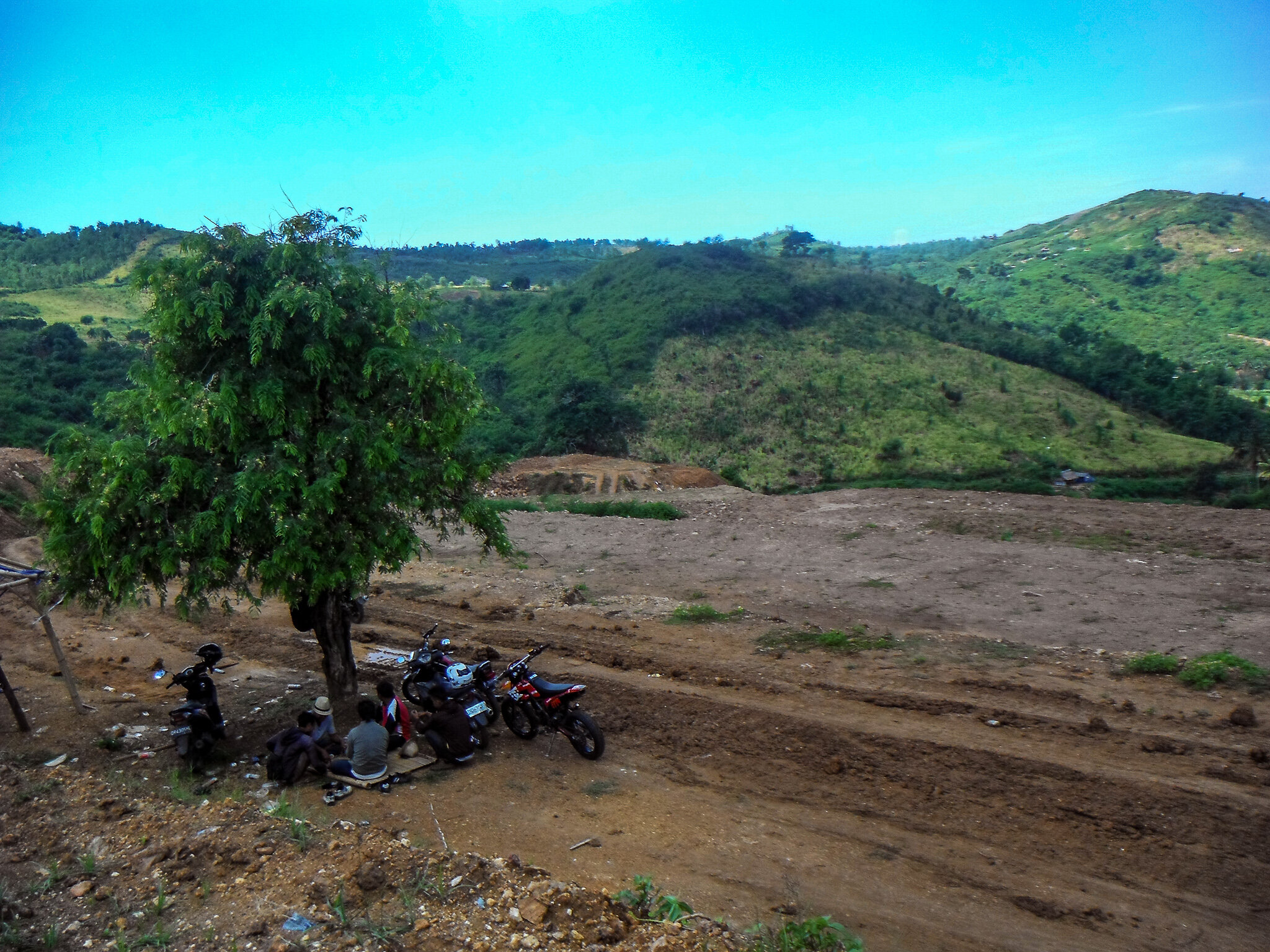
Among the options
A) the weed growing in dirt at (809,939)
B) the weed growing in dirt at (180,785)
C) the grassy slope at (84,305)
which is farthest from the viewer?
the grassy slope at (84,305)

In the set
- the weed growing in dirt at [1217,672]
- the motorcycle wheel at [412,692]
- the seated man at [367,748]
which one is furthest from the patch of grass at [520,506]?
the weed growing in dirt at [1217,672]

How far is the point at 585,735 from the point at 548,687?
54cm

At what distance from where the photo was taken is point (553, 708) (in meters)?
7.54

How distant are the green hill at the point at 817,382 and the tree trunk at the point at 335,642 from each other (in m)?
30.1

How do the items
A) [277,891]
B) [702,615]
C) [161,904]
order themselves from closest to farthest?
[161,904] < [277,891] < [702,615]

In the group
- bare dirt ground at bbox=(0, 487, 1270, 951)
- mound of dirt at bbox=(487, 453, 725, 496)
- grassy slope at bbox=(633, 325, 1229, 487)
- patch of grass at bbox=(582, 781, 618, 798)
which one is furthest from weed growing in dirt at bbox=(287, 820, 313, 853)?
grassy slope at bbox=(633, 325, 1229, 487)

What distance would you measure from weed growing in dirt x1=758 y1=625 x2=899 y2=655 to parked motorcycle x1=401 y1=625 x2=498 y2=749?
380 centimetres

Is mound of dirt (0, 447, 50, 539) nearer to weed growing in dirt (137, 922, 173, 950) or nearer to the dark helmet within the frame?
the dark helmet

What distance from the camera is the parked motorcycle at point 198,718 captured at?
7613 mm

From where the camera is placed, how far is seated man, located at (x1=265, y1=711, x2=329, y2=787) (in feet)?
23.6

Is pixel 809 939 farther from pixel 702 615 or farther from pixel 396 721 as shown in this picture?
pixel 702 615

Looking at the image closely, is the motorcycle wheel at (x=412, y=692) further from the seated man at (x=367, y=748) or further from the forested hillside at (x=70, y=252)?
the forested hillside at (x=70, y=252)

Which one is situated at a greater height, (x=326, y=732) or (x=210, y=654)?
(x=210, y=654)

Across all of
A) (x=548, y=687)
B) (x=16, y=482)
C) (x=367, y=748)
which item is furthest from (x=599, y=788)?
(x=16, y=482)
